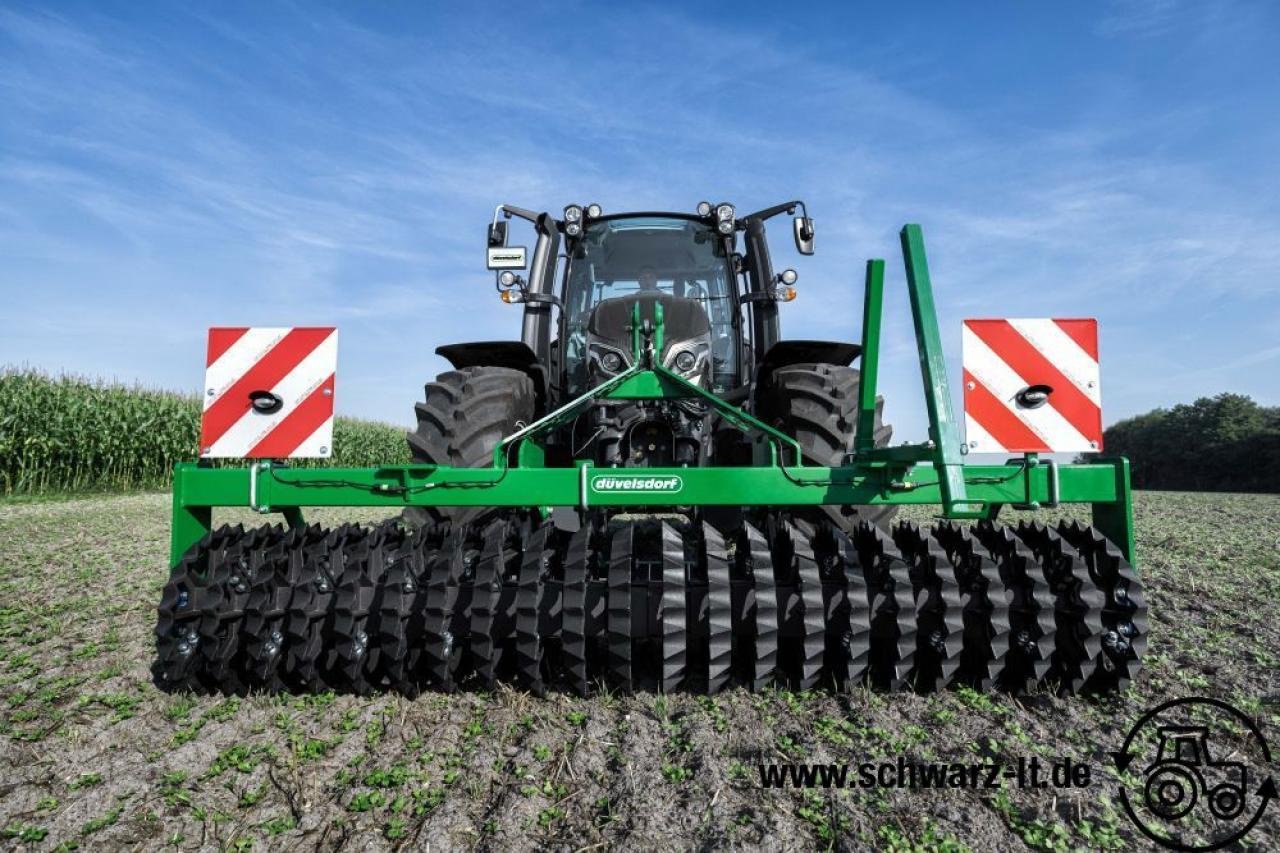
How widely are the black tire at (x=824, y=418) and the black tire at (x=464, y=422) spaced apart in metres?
1.32

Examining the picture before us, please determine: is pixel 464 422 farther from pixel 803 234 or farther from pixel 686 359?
pixel 803 234

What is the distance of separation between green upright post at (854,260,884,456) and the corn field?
43.9 ft

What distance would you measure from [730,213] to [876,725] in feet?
11.4

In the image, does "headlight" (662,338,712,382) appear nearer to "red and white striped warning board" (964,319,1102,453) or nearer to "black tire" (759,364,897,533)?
"black tire" (759,364,897,533)

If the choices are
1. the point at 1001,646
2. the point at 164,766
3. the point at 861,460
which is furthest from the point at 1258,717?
the point at 164,766

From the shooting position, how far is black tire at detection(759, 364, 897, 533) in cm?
312

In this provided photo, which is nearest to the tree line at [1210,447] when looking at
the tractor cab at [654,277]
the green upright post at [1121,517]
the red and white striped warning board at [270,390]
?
the tractor cab at [654,277]

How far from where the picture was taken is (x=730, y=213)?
4.79 meters

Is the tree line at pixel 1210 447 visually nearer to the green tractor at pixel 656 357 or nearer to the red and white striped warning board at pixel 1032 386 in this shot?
the green tractor at pixel 656 357

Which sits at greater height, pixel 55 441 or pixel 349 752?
pixel 55 441

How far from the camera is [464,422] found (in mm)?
3371

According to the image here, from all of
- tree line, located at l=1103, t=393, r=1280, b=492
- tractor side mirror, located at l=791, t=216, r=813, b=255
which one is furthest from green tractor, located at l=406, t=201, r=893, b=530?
tree line, located at l=1103, t=393, r=1280, b=492

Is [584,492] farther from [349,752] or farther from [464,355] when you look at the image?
[464,355]

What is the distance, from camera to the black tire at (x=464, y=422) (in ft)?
10.6
